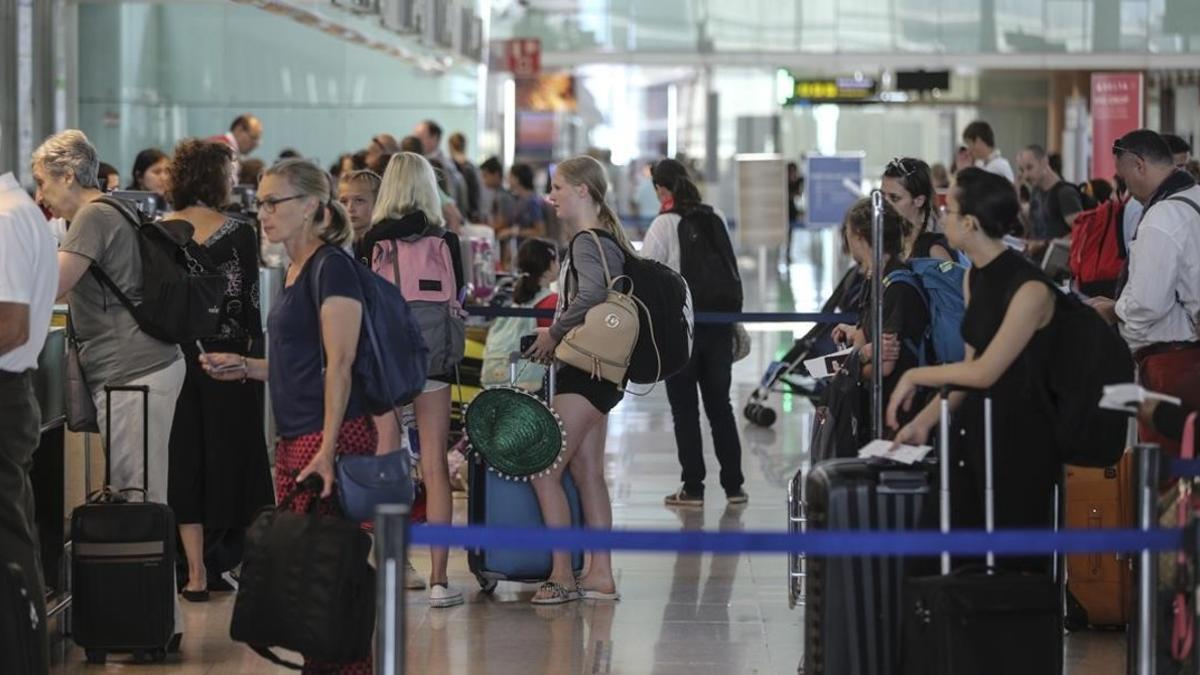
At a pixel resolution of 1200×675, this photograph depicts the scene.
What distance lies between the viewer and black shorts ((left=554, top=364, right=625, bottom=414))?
7020mm

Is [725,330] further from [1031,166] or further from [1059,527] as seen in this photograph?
[1031,166]

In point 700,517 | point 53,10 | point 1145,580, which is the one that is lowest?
point 700,517

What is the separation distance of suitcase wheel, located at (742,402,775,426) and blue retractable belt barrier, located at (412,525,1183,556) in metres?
8.32

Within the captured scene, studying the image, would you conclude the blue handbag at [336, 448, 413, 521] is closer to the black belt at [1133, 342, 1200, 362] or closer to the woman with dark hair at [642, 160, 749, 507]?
the black belt at [1133, 342, 1200, 362]

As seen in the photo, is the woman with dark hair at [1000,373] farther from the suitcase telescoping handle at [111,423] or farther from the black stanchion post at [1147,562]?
the suitcase telescoping handle at [111,423]

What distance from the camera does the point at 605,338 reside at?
6.86 meters

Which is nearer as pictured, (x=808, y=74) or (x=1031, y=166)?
(x=1031, y=166)

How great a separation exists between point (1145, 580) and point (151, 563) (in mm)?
3178

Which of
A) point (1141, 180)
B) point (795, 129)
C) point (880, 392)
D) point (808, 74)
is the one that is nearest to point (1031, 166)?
point (1141, 180)

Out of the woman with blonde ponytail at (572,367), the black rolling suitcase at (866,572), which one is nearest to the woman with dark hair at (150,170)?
the woman with blonde ponytail at (572,367)

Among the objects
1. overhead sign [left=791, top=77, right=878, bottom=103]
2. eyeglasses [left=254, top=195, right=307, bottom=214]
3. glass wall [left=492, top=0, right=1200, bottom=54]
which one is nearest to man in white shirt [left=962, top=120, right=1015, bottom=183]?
eyeglasses [left=254, top=195, right=307, bottom=214]

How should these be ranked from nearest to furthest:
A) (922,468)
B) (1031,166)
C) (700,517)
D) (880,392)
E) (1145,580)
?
(1145,580), (922,468), (880,392), (700,517), (1031,166)

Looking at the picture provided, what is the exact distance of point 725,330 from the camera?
9578mm

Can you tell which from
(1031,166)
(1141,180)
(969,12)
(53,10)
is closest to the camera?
(1141,180)
